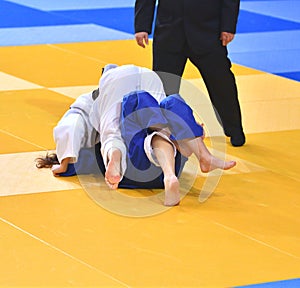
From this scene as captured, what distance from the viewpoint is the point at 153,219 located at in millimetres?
5723

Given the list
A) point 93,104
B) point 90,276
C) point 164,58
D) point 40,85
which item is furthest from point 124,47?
point 90,276

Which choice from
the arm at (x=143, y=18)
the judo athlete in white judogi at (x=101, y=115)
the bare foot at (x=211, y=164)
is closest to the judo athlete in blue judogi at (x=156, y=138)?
the bare foot at (x=211, y=164)

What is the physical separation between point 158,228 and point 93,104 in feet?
4.31

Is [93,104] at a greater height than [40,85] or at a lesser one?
greater

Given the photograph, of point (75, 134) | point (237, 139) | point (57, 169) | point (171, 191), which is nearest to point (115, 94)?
point (75, 134)

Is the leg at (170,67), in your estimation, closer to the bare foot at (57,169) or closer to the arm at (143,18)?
the arm at (143,18)

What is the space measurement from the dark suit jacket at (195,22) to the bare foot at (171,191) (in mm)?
1685

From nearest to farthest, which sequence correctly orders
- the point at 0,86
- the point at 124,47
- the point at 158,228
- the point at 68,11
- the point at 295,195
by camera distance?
the point at 158,228, the point at 295,195, the point at 0,86, the point at 124,47, the point at 68,11

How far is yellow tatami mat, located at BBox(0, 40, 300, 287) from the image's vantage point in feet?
16.3

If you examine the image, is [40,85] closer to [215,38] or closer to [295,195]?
[215,38]

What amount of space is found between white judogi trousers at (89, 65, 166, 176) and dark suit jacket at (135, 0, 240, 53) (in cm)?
77

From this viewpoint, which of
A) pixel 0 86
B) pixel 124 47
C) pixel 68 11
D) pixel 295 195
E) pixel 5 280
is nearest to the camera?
pixel 5 280

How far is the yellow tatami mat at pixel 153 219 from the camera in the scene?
16.3 ft

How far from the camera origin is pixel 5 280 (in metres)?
4.83
